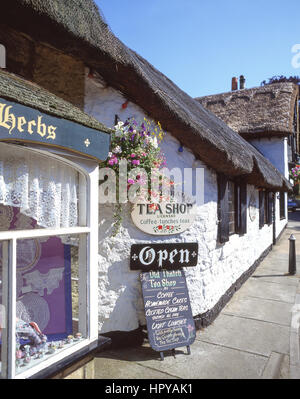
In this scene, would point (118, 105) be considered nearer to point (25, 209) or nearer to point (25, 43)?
point (25, 43)

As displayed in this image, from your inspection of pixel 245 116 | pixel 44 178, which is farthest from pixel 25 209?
pixel 245 116

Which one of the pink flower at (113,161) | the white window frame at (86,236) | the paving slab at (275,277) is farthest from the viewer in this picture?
the paving slab at (275,277)

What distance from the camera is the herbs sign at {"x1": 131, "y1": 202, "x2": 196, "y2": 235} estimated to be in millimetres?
3900

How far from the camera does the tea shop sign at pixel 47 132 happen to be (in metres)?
2.01

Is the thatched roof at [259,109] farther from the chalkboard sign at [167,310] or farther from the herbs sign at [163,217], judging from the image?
the chalkboard sign at [167,310]

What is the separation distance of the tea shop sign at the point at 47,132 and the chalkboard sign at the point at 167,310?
77.4 inches

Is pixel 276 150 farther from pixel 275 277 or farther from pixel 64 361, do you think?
pixel 64 361

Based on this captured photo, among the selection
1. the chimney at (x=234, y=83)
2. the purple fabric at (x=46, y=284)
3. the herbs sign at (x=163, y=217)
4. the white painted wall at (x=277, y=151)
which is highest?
the chimney at (x=234, y=83)

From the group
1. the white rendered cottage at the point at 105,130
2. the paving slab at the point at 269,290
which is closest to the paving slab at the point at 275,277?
the paving slab at the point at 269,290

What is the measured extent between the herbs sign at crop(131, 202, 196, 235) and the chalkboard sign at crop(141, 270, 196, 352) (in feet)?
1.93

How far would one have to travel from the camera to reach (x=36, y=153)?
239 centimetres

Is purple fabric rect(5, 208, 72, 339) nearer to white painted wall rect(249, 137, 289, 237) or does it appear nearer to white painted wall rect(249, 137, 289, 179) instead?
white painted wall rect(249, 137, 289, 237)

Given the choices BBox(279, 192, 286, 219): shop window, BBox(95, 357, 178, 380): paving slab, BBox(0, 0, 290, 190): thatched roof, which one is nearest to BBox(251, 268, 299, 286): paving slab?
BBox(0, 0, 290, 190): thatched roof

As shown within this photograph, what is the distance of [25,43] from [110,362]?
150 inches
